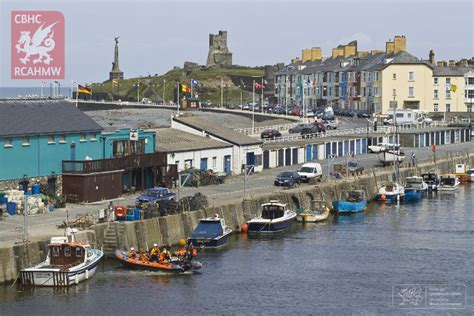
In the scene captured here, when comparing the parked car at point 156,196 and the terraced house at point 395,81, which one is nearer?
the parked car at point 156,196

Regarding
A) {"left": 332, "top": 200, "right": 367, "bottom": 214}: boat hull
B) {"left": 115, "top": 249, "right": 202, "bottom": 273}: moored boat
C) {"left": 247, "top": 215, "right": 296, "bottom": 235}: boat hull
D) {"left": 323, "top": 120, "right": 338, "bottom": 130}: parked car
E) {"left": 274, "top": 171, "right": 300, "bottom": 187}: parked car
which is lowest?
{"left": 115, "top": 249, "right": 202, "bottom": 273}: moored boat

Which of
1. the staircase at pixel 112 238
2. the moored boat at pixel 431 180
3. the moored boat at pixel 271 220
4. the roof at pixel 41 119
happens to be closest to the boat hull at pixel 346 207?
the moored boat at pixel 271 220

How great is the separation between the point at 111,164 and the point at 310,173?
851 inches

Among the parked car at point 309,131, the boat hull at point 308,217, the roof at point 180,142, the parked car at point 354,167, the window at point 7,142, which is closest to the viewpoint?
the window at point 7,142

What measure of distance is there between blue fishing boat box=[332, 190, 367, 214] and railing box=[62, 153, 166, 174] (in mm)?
14935

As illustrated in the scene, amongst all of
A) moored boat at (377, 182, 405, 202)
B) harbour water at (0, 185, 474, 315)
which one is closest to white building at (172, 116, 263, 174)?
moored boat at (377, 182, 405, 202)

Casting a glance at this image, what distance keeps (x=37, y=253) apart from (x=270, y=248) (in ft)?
56.5

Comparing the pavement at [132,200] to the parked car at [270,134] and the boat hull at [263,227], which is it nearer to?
the boat hull at [263,227]

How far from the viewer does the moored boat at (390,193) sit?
9544cm

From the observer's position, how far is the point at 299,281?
59312 mm

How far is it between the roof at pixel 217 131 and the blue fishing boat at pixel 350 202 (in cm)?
1072

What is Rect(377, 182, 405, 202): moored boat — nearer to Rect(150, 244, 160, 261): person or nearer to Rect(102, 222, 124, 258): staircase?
Rect(102, 222, 124, 258): staircase

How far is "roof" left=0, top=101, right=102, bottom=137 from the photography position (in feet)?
243

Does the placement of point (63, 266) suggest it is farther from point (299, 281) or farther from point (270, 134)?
point (270, 134)
